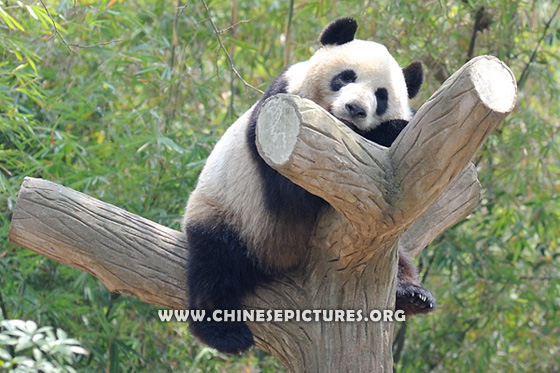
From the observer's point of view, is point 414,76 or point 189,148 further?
point 189,148

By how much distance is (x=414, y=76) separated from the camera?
299 cm

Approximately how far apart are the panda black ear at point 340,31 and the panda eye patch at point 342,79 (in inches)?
8.9

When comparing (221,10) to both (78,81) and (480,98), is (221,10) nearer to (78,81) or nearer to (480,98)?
(78,81)

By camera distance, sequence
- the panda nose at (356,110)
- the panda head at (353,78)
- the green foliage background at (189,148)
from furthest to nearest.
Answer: the green foliage background at (189,148), the panda head at (353,78), the panda nose at (356,110)

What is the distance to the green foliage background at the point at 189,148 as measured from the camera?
12.5ft

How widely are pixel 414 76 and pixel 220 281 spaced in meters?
1.19

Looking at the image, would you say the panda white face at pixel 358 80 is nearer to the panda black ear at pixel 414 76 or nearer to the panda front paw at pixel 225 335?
the panda black ear at pixel 414 76

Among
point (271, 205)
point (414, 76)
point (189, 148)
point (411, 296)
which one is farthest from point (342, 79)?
point (189, 148)

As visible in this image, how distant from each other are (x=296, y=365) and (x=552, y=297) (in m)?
2.39

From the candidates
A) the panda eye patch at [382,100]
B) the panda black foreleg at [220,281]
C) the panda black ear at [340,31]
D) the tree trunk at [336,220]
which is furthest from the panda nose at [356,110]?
the panda black foreleg at [220,281]

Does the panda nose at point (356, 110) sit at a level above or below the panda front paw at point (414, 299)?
above

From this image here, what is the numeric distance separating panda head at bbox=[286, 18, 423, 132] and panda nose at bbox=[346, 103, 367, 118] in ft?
0.18

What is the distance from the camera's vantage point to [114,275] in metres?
2.76

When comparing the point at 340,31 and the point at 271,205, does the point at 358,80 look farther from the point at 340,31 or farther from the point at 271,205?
the point at 271,205
